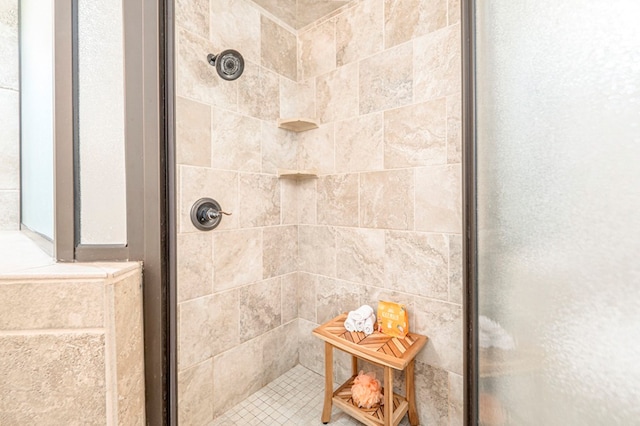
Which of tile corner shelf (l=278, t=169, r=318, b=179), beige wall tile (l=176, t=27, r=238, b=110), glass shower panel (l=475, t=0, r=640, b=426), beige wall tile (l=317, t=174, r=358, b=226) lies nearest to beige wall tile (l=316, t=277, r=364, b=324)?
beige wall tile (l=317, t=174, r=358, b=226)

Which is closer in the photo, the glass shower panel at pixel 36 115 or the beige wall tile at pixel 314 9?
the glass shower panel at pixel 36 115

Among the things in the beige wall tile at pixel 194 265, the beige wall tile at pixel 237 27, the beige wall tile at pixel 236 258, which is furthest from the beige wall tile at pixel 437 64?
the beige wall tile at pixel 194 265

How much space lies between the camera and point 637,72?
0.96 ft

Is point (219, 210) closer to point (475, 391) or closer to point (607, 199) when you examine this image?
point (475, 391)

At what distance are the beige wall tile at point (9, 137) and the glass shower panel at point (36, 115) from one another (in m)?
0.05

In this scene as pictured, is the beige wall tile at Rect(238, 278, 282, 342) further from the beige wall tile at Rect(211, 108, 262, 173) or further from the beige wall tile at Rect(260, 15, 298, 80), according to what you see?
the beige wall tile at Rect(260, 15, 298, 80)

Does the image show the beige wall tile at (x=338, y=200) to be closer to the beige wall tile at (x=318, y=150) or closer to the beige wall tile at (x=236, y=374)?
the beige wall tile at (x=318, y=150)

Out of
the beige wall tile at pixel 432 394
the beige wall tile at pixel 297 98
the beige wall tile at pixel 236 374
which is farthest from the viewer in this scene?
the beige wall tile at pixel 297 98

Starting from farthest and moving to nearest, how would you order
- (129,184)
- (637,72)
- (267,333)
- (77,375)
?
(267,333) → (129,184) → (77,375) → (637,72)

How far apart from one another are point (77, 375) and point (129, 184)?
43cm

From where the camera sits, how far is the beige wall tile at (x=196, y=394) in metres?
1.13

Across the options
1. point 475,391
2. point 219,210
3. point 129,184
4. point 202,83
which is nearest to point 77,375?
point 129,184

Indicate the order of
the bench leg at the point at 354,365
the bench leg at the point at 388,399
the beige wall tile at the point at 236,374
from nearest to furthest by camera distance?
the bench leg at the point at 388,399 < the beige wall tile at the point at 236,374 < the bench leg at the point at 354,365

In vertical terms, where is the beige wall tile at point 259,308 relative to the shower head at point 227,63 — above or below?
below
